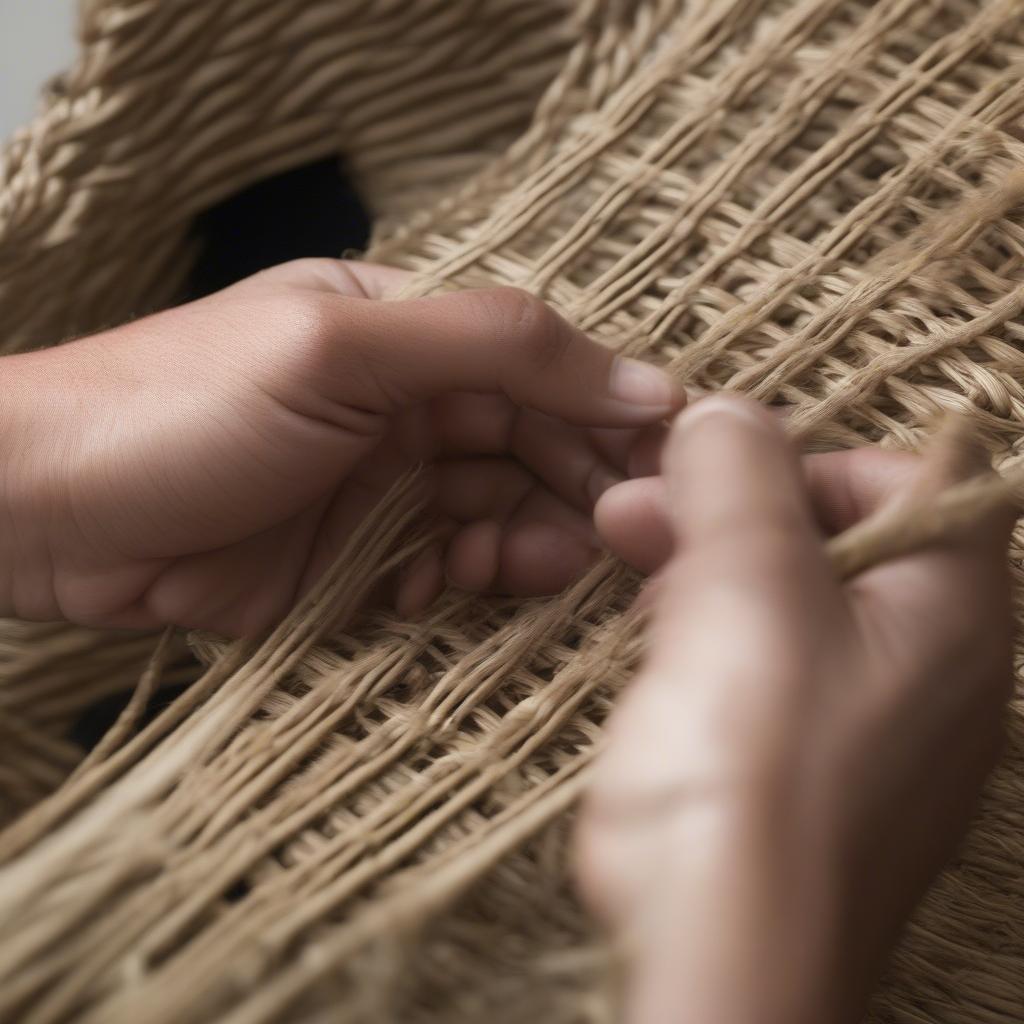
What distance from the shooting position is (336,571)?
1.76 feet

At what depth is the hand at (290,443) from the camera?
52 cm

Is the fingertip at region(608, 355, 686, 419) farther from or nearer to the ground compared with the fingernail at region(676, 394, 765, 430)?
nearer to the ground

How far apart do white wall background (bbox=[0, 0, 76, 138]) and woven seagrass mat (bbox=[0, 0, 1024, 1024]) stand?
0.98ft

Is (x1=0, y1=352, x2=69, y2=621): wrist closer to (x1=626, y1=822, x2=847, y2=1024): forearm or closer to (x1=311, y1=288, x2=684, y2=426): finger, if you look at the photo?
(x1=311, y1=288, x2=684, y2=426): finger

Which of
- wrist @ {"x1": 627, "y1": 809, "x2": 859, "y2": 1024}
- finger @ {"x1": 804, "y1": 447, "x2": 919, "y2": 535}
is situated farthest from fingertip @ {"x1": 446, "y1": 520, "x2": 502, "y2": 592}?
wrist @ {"x1": 627, "y1": 809, "x2": 859, "y2": 1024}

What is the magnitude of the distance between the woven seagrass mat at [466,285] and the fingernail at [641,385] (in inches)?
1.2

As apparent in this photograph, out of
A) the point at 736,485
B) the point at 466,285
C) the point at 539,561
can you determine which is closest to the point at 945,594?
the point at 736,485

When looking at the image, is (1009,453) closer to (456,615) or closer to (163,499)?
(456,615)

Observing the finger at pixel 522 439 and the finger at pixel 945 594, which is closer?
the finger at pixel 945 594

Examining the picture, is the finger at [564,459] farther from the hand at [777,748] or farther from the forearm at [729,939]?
the forearm at [729,939]

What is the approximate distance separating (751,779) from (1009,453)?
0.28 metres

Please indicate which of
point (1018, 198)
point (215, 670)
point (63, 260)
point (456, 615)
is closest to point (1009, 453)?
point (1018, 198)

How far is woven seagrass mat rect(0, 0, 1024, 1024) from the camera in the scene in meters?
0.36

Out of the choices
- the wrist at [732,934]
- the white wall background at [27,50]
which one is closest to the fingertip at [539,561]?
the wrist at [732,934]
